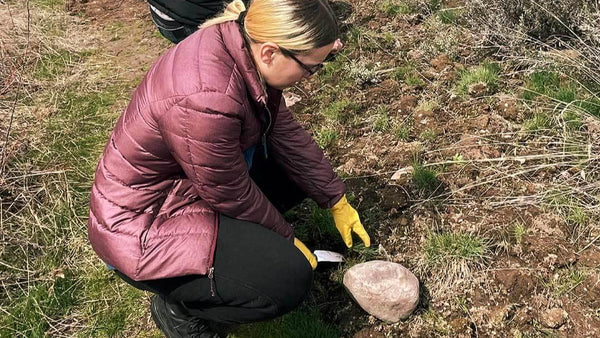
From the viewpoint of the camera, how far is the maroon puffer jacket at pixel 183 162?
184 centimetres

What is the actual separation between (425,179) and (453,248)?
0.49 metres

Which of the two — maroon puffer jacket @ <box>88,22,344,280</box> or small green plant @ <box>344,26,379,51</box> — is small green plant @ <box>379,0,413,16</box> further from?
maroon puffer jacket @ <box>88,22,344,280</box>

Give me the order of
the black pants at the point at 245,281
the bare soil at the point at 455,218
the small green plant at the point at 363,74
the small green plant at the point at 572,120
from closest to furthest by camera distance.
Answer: the black pants at the point at 245,281
the bare soil at the point at 455,218
the small green plant at the point at 572,120
the small green plant at the point at 363,74

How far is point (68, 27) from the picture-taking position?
5688 millimetres

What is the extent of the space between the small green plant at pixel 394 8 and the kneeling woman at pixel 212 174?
2731 millimetres

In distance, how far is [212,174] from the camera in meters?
1.96

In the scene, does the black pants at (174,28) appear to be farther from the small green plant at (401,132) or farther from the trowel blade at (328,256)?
the trowel blade at (328,256)

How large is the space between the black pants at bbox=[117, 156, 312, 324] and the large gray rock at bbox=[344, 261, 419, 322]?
0.32 meters

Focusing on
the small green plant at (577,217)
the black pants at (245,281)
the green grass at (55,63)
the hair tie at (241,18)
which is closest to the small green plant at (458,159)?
the small green plant at (577,217)

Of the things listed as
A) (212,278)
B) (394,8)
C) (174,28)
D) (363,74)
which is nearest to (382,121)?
(363,74)

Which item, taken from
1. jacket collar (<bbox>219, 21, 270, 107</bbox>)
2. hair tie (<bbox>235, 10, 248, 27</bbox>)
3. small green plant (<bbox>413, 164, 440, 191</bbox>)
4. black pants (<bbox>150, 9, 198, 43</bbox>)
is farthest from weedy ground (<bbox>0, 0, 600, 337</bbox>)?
hair tie (<bbox>235, 10, 248, 27</bbox>)

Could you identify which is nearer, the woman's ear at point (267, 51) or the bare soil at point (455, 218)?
the woman's ear at point (267, 51)

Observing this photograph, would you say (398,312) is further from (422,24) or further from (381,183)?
(422,24)

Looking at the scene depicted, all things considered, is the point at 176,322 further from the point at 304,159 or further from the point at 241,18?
the point at 241,18
